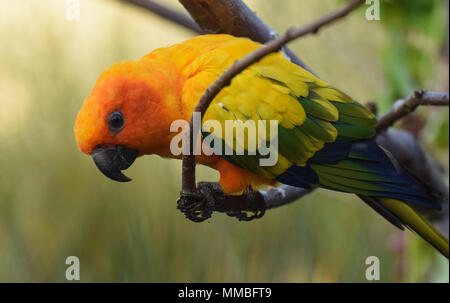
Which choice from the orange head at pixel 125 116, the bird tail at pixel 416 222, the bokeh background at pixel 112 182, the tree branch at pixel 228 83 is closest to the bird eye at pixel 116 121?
the orange head at pixel 125 116

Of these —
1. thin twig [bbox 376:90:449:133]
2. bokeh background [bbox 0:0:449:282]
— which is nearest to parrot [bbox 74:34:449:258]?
thin twig [bbox 376:90:449:133]

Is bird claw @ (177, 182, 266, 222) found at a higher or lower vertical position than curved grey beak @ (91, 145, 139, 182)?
lower

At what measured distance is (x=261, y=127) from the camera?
1.09 meters

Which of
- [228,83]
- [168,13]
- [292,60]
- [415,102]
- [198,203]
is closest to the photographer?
[228,83]

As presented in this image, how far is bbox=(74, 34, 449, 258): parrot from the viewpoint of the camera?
1.07 m

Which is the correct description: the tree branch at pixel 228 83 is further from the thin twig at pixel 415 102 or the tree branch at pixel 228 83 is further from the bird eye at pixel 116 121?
the thin twig at pixel 415 102

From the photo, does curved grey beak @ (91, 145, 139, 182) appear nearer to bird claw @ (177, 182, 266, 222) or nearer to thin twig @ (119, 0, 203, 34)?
bird claw @ (177, 182, 266, 222)

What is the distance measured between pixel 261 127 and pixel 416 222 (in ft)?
1.37

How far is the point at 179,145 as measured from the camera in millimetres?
1133

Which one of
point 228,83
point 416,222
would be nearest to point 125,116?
point 228,83

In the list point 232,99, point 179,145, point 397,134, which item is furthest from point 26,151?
point 397,134

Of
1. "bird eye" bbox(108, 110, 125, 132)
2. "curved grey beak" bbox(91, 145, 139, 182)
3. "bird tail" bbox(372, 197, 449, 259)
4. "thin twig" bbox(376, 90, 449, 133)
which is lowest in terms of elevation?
"bird tail" bbox(372, 197, 449, 259)

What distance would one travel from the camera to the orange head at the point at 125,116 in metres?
1.02

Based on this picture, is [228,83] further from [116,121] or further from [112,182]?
[112,182]
